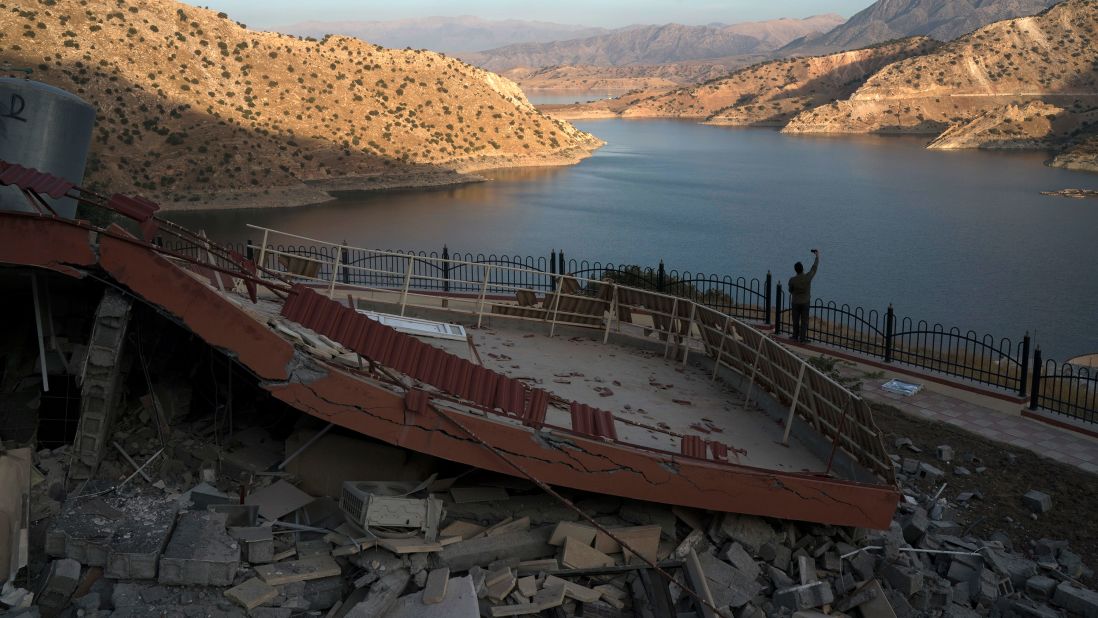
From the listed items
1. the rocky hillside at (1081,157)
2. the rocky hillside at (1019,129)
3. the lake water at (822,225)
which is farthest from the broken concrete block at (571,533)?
the rocky hillside at (1019,129)

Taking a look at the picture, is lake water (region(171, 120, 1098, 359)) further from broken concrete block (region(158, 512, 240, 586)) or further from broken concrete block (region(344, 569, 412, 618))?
broken concrete block (region(158, 512, 240, 586))

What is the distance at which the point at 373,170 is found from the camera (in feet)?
213

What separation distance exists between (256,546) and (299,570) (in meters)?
0.37

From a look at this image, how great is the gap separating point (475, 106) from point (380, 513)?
77.1 meters

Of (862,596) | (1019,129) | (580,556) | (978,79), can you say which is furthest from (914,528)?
(978,79)

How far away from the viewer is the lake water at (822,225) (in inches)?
1313

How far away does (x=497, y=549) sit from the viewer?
7.37 meters

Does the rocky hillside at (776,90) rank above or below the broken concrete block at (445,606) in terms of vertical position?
above

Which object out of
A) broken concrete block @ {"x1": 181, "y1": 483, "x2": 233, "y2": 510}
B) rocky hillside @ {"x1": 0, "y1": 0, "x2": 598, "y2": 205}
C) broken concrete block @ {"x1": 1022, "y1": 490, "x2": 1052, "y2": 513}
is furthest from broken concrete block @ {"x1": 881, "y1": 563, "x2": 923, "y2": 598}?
rocky hillside @ {"x1": 0, "y1": 0, "x2": 598, "y2": 205}

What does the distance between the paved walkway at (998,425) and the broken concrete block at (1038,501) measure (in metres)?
1.48

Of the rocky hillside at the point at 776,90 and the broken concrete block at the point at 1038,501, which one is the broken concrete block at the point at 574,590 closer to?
the broken concrete block at the point at 1038,501

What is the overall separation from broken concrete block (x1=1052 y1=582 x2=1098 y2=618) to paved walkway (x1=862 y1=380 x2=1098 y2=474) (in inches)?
142

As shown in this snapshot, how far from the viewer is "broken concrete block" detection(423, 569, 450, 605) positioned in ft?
21.9

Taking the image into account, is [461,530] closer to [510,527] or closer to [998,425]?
[510,527]
